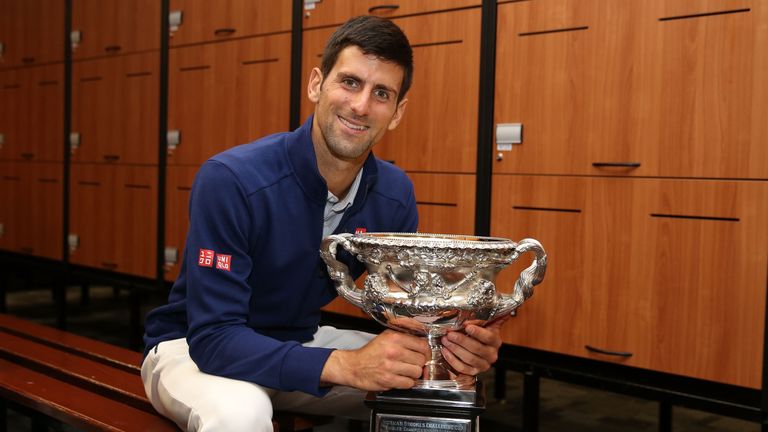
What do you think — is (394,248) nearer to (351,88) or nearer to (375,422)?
(375,422)

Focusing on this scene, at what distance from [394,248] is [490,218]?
4.96ft

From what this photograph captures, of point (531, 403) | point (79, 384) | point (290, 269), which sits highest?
point (290, 269)

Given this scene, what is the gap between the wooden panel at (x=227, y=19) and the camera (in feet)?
11.3

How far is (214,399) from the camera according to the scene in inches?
59.2

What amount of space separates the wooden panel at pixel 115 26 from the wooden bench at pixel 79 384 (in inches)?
74.1

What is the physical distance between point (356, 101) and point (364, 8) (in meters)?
1.58

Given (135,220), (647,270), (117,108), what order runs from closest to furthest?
(647,270) → (135,220) → (117,108)

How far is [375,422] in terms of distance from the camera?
4.53 ft

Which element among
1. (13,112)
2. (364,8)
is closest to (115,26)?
(13,112)

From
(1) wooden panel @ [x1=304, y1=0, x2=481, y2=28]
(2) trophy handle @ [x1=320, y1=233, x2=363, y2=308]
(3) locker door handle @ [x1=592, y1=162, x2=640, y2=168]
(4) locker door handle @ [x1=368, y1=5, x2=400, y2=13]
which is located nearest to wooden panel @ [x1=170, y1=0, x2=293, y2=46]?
(1) wooden panel @ [x1=304, y1=0, x2=481, y2=28]

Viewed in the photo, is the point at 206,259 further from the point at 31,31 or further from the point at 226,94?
the point at 31,31

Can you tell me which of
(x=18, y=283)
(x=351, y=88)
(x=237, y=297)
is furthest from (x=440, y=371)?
(x=18, y=283)

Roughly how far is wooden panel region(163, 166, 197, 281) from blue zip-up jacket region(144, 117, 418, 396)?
1.99m

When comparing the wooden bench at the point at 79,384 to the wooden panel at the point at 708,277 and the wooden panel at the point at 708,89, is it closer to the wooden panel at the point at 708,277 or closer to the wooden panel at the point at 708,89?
the wooden panel at the point at 708,277
